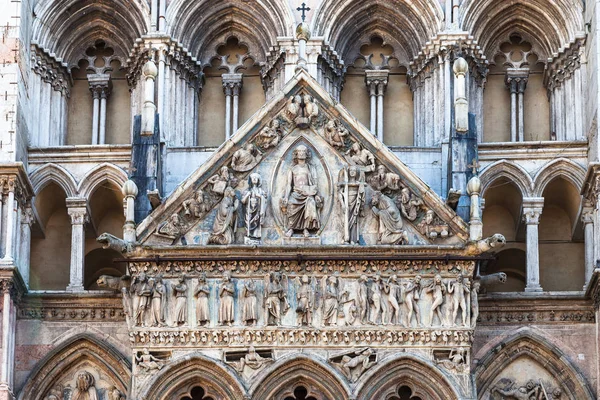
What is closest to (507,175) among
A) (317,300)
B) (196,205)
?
(317,300)

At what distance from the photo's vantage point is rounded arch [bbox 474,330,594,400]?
99.0ft

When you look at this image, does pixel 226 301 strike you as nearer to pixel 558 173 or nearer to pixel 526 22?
pixel 558 173

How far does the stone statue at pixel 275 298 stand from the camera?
29.4 metres

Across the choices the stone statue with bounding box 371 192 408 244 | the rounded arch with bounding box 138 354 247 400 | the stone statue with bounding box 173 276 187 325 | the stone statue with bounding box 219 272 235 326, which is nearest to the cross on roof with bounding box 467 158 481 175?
the stone statue with bounding box 371 192 408 244

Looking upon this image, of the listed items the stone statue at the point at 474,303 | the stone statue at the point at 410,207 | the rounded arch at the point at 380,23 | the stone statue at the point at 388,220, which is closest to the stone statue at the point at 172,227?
the stone statue at the point at 388,220

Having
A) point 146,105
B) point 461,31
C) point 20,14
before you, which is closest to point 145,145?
point 146,105

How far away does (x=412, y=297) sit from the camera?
2952 cm

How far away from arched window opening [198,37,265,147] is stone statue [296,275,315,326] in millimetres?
4094

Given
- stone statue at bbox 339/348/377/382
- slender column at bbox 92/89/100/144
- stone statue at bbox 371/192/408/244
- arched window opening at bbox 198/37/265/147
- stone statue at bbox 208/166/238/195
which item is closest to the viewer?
stone statue at bbox 339/348/377/382

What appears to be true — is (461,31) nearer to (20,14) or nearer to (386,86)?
(386,86)

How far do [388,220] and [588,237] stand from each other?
3143 mm

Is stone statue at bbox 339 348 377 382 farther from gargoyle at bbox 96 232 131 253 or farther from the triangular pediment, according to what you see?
gargoyle at bbox 96 232 131 253

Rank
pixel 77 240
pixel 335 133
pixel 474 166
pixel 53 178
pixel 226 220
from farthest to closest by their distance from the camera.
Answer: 1. pixel 53 178
2. pixel 77 240
3. pixel 474 166
4. pixel 335 133
5. pixel 226 220

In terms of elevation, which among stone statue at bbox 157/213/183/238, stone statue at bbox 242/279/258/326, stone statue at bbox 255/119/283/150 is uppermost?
A: stone statue at bbox 255/119/283/150
